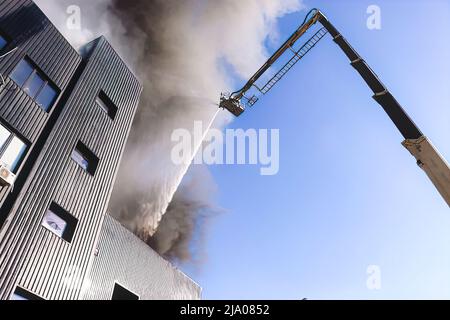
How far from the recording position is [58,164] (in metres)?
14.7

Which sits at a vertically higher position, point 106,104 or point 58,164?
point 106,104

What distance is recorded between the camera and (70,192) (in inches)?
593

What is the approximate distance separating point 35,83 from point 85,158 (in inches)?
164

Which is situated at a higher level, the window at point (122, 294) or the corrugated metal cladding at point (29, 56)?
the corrugated metal cladding at point (29, 56)

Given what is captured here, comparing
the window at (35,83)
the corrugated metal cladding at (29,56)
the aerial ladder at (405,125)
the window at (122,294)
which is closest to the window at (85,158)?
the corrugated metal cladding at (29,56)

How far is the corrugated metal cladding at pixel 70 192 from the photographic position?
1210 cm

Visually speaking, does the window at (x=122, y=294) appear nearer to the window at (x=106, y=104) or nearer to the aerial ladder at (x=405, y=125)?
the window at (x=106, y=104)

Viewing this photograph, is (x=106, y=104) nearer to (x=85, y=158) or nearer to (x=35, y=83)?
(x=85, y=158)

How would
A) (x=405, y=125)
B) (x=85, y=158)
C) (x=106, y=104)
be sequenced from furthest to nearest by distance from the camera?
(x=106, y=104) → (x=85, y=158) → (x=405, y=125)

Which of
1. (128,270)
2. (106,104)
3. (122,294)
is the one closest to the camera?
(122,294)

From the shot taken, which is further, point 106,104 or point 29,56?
point 106,104

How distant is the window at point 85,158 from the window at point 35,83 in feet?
7.61

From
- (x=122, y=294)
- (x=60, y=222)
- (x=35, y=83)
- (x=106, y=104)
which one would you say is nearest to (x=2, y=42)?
(x=35, y=83)

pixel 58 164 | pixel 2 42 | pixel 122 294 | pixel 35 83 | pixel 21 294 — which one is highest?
pixel 2 42
